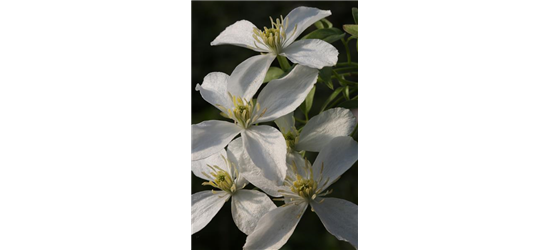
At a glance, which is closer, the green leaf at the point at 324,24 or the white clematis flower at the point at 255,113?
the white clematis flower at the point at 255,113

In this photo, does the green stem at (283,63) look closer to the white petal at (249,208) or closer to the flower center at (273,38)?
the flower center at (273,38)

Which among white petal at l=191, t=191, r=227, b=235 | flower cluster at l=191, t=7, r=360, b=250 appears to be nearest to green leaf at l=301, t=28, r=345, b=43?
flower cluster at l=191, t=7, r=360, b=250

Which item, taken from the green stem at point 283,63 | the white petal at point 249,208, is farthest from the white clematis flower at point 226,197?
the green stem at point 283,63

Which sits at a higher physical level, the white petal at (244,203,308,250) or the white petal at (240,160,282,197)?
the white petal at (240,160,282,197)

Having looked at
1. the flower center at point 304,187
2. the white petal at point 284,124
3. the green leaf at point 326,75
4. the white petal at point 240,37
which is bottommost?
the flower center at point 304,187

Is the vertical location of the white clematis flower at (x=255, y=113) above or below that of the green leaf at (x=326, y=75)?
below

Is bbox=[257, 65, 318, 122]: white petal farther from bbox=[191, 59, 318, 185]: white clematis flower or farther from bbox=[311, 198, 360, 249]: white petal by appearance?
bbox=[311, 198, 360, 249]: white petal
